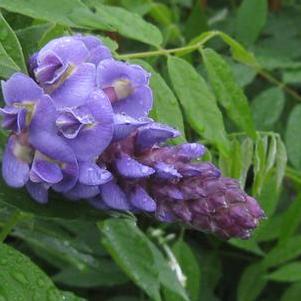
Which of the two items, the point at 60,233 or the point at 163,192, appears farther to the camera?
the point at 60,233

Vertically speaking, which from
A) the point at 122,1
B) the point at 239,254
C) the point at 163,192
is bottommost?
the point at 239,254

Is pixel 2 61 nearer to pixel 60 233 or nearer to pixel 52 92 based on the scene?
pixel 52 92

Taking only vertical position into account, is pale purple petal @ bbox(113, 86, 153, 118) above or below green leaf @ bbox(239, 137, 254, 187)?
above

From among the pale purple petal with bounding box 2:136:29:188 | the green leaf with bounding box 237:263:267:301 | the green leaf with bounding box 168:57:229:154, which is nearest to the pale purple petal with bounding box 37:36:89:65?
the pale purple petal with bounding box 2:136:29:188

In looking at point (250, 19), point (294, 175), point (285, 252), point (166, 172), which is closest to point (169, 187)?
point (166, 172)

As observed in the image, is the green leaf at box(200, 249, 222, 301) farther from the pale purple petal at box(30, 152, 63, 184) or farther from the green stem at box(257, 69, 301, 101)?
the pale purple petal at box(30, 152, 63, 184)

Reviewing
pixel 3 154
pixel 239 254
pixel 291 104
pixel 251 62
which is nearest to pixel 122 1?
pixel 251 62
